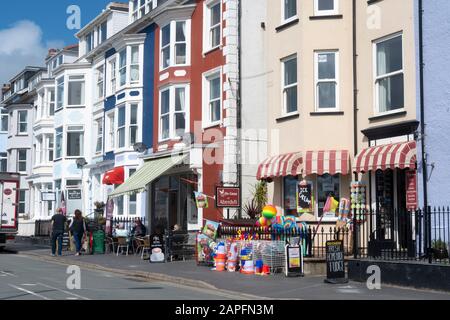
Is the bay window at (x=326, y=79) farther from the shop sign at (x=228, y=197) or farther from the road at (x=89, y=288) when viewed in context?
the road at (x=89, y=288)

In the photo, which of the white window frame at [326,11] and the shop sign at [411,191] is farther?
the white window frame at [326,11]

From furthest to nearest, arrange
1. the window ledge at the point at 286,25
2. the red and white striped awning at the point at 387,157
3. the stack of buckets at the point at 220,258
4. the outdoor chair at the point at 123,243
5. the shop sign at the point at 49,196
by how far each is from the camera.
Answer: the shop sign at the point at 49,196, the outdoor chair at the point at 123,243, the window ledge at the point at 286,25, the stack of buckets at the point at 220,258, the red and white striped awning at the point at 387,157

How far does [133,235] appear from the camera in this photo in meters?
27.6

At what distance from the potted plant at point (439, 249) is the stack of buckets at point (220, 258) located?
643 cm

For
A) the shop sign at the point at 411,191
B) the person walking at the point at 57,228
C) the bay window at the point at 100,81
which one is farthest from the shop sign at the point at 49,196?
the shop sign at the point at 411,191

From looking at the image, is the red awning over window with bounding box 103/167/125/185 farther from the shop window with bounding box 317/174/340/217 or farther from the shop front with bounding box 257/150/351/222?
the shop window with bounding box 317/174/340/217

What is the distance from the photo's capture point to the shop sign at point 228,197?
23594mm

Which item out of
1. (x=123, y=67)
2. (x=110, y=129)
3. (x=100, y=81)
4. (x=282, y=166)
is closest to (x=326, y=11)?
(x=282, y=166)

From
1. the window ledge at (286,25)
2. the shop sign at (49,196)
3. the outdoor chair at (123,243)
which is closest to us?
the window ledge at (286,25)

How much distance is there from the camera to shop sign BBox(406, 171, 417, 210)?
18.7 m

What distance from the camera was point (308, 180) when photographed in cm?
2227

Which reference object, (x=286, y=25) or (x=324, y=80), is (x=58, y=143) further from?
(x=324, y=80)

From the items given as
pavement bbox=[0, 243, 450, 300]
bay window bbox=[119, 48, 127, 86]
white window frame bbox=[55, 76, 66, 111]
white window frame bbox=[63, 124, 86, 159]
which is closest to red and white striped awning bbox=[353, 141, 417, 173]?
pavement bbox=[0, 243, 450, 300]

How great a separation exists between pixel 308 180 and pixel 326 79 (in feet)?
10.6
